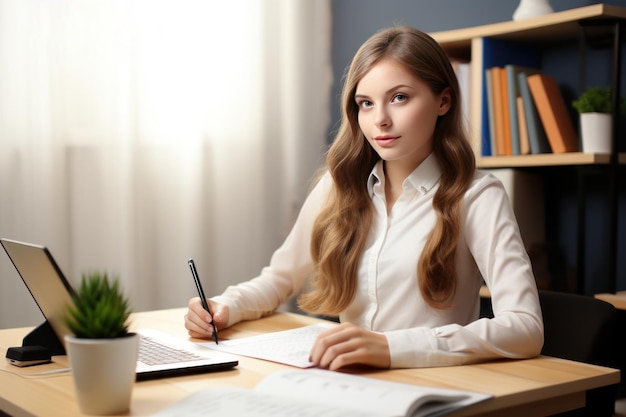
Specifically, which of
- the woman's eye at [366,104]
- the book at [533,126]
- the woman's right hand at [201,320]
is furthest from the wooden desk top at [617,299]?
the woman's right hand at [201,320]

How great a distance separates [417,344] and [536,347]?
0.22 metres

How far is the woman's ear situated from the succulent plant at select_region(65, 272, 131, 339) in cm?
89

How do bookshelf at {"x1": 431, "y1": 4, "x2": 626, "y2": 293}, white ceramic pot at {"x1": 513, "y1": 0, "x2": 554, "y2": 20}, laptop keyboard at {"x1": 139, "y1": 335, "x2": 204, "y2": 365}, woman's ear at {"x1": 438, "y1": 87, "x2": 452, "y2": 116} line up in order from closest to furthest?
laptop keyboard at {"x1": 139, "y1": 335, "x2": 204, "y2": 365} < woman's ear at {"x1": 438, "y1": 87, "x2": 452, "y2": 116} < bookshelf at {"x1": 431, "y1": 4, "x2": 626, "y2": 293} < white ceramic pot at {"x1": 513, "y1": 0, "x2": 554, "y2": 20}

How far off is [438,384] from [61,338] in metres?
0.60

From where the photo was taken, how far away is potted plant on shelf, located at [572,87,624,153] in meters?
2.16

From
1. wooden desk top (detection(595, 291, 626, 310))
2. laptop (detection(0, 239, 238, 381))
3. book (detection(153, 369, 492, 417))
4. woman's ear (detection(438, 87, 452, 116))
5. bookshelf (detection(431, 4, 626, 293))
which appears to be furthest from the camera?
bookshelf (detection(431, 4, 626, 293))

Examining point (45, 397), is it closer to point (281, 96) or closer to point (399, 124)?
point (399, 124)

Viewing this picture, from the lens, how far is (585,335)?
4.66ft

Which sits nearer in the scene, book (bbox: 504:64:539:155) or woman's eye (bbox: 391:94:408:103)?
woman's eye (bbox: 391:94:408:103)

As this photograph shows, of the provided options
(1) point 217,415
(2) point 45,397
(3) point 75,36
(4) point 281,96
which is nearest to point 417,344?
(1) point 217,415

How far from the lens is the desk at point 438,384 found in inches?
39.1

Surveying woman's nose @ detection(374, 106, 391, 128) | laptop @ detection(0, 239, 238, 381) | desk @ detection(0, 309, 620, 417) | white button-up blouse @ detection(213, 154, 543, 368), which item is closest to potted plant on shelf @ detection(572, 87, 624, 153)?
white button-up blouse @ detection(213, 154, 543, 368)

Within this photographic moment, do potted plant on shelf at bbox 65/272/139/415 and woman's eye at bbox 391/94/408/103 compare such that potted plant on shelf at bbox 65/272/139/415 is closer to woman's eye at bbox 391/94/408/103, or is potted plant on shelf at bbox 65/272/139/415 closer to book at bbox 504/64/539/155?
woman's eye at bbox 391/94/408/103

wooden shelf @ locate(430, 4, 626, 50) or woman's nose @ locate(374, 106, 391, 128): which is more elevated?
wooden shelf @ locate(430, 4, 626, 50)
